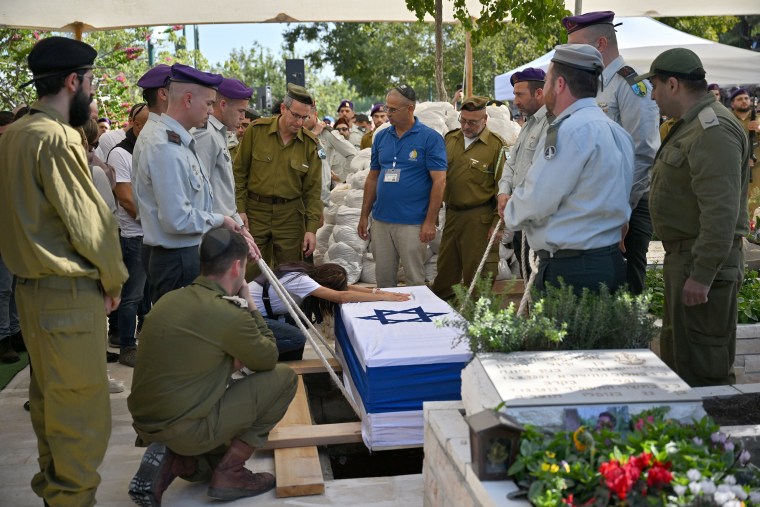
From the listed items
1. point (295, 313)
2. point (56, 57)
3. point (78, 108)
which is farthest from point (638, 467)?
point (295, 313)

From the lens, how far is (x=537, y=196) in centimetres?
382

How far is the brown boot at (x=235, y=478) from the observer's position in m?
3.94

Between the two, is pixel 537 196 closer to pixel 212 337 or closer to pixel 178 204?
pixel 212 337

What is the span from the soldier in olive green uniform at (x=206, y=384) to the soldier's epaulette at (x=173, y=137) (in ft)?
2.88

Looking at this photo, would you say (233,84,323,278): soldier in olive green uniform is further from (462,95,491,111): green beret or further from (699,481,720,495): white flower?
(699,481,720,495): white flower

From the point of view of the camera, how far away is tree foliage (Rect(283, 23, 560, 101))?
25969 millimetres

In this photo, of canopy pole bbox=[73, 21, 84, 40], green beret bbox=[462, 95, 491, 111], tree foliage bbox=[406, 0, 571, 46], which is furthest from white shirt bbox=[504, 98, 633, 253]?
canopy pole bbox=[73, 21, 84, 40]

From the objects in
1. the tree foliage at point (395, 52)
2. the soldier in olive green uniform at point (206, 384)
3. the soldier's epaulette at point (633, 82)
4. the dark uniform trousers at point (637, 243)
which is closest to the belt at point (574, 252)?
the dark uniform trousers at point (637, 243)

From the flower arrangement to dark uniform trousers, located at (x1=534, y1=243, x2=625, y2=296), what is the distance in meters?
1.06

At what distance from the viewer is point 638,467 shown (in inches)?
103

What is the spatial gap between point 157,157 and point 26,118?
1.16m

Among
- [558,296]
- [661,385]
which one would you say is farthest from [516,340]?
[661,385]

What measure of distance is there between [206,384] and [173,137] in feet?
4.71

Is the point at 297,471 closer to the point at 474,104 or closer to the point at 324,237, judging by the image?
the point at 474,104
